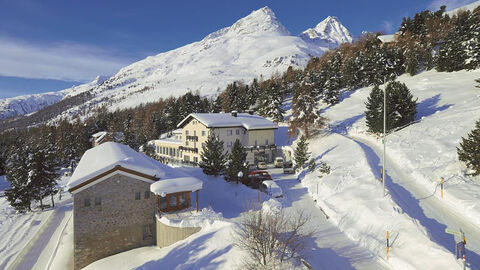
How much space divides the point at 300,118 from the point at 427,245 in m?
32.5

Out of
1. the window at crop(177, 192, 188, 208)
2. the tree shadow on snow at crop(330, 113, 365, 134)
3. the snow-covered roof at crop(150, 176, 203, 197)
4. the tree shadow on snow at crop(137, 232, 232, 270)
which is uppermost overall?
the tree shadow on snow at crop(330, 113, 365, 134)

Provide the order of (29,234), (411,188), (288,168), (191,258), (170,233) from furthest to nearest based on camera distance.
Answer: (288,168) < (29,234) < (411,188) < (170,233) < (191,258)

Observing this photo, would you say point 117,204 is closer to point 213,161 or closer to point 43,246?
point 43,246

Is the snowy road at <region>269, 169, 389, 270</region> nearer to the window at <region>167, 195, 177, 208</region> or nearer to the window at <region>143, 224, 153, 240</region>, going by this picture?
the window at <region>167, 195, 177, 208</region>

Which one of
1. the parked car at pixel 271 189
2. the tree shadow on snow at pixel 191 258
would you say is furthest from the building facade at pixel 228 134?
the tree shadow on snow at pixel 191 258

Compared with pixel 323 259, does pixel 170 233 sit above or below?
below

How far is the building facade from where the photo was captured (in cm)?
4350

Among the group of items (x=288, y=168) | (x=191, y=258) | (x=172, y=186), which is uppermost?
(x=172, y=186)

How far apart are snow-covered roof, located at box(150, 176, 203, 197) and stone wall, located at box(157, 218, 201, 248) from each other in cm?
244

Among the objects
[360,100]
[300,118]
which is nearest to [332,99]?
[360,100]

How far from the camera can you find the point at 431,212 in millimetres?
17375

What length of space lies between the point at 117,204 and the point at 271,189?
1450cm

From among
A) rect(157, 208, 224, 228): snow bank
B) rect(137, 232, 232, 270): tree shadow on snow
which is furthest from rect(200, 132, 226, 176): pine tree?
rect(137, 232, 232, 270): tree shadow on snow

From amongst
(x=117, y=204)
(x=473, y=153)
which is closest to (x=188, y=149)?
(x=117, y=204)
